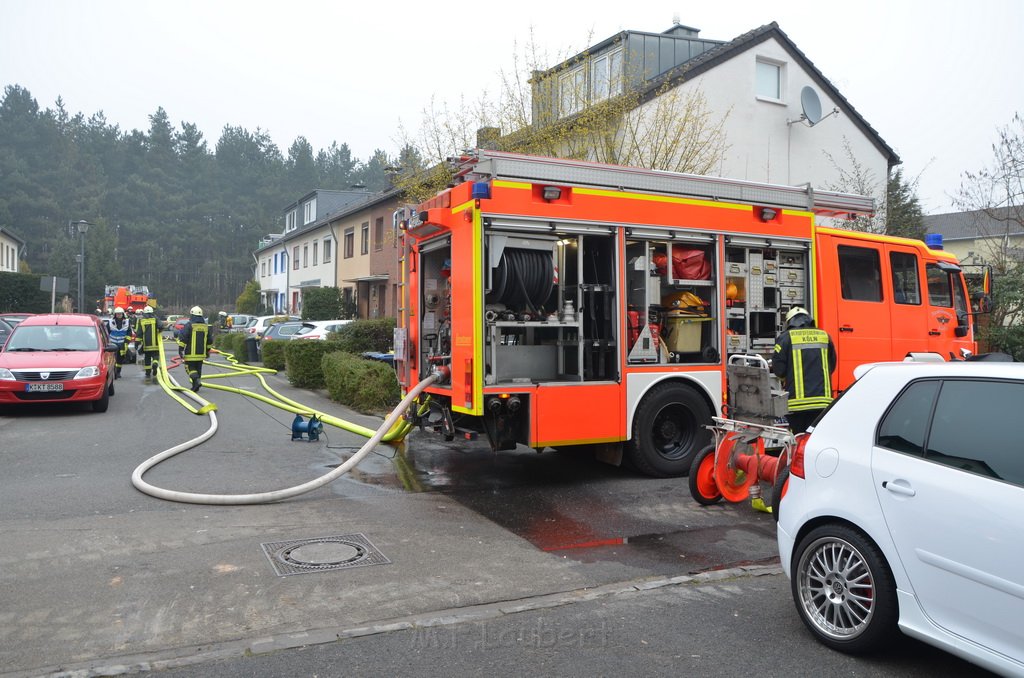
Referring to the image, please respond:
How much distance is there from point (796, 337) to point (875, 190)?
18.9 metres

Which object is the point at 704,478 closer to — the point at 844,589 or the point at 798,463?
the point at 798,463

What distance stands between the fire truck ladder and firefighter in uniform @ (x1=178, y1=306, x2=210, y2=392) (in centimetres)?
835

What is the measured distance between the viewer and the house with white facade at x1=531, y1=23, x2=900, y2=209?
64.7ft

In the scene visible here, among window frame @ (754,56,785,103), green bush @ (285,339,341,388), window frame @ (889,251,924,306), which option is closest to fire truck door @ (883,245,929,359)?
window frame @ (889,251,924,306)

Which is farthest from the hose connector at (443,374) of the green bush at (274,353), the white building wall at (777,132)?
the white building wall at (777,132)

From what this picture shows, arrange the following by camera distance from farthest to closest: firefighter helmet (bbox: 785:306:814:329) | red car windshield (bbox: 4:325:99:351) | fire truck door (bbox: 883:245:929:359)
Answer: red car windshield (bbox: 4:325:99:351)
fire truck door (bbox: 883:245:929:359)
firefighter helmet (bbox: 785:306:814:329)

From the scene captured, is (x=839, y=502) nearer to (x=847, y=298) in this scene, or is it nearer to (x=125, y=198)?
(x=847, y=298)

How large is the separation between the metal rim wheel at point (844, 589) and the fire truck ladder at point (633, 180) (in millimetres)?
4409

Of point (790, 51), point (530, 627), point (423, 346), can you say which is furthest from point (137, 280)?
point (530, 627)

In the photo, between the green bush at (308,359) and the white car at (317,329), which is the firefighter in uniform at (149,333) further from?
the white car at (317,329)

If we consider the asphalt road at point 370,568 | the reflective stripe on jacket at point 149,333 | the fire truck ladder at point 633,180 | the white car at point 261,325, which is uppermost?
the fire truck ladder at point 633,180

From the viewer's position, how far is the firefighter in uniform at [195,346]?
1417 centimetres

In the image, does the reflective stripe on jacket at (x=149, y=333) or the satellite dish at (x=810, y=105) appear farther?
the satellite dish at (x=810, y=105)

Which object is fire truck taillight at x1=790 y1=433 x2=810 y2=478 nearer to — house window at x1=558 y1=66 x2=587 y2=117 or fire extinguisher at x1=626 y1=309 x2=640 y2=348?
fire extinguisher at x1=626 y1=309 x2=640 y2=348
